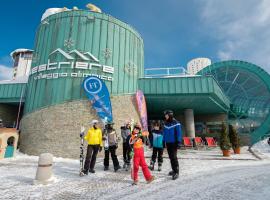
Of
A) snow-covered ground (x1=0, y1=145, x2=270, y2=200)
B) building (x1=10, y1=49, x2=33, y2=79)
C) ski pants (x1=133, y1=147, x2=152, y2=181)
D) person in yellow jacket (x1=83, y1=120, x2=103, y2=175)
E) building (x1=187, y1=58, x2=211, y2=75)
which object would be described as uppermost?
building (x1=10, y1=49, x2=33, y2=79)

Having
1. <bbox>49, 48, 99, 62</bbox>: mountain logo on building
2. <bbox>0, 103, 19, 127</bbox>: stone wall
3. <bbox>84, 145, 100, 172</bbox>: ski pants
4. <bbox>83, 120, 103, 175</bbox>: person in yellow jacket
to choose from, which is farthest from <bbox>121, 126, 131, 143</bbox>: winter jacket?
<bbox>0, 103, 19, 127</bbox>: stone wall

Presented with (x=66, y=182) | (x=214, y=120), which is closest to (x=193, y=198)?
(x=66, y=182)

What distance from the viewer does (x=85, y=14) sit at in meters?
13.8

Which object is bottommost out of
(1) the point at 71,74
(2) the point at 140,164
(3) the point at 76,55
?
(2) the point at 140,164

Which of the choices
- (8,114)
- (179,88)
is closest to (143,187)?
(179,88)

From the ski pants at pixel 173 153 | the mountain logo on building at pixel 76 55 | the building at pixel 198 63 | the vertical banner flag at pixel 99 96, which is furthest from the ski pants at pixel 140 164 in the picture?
the building at pixel 198 63

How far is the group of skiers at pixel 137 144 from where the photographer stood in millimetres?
5350

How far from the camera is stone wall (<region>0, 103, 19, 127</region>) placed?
17.8 meters

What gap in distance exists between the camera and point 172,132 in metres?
5.76

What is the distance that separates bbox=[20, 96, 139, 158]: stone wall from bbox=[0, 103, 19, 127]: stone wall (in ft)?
22.3

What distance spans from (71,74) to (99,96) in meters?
2.42

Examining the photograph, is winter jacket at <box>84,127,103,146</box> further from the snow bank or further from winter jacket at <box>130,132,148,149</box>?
the snow bank

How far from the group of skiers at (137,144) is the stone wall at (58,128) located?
16.7 ft

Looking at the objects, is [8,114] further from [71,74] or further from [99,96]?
[99,96]
